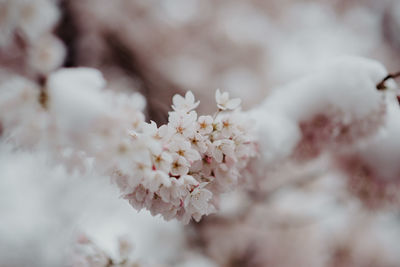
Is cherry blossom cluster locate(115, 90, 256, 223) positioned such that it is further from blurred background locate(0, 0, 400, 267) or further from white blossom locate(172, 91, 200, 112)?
blurred background locate(0, 0, 400, 267)

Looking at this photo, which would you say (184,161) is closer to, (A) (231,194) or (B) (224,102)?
(B) (224,102)

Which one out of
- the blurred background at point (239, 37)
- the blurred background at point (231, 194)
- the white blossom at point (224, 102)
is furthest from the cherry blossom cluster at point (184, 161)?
the blurred background at point (239, 37)

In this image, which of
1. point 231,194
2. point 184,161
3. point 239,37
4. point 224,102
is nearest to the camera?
point 184,161

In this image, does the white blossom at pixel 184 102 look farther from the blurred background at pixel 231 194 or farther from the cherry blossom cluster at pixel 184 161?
the blurred background at pixel 231 194

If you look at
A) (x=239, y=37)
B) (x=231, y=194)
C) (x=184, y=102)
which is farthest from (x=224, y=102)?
(x=239, y=37)

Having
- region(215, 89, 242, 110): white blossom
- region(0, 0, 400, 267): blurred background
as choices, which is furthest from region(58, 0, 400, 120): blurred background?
region(215, 89, 242, 110): white blossom

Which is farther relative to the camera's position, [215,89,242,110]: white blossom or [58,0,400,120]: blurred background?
[58,0,400,120]: blurred background
